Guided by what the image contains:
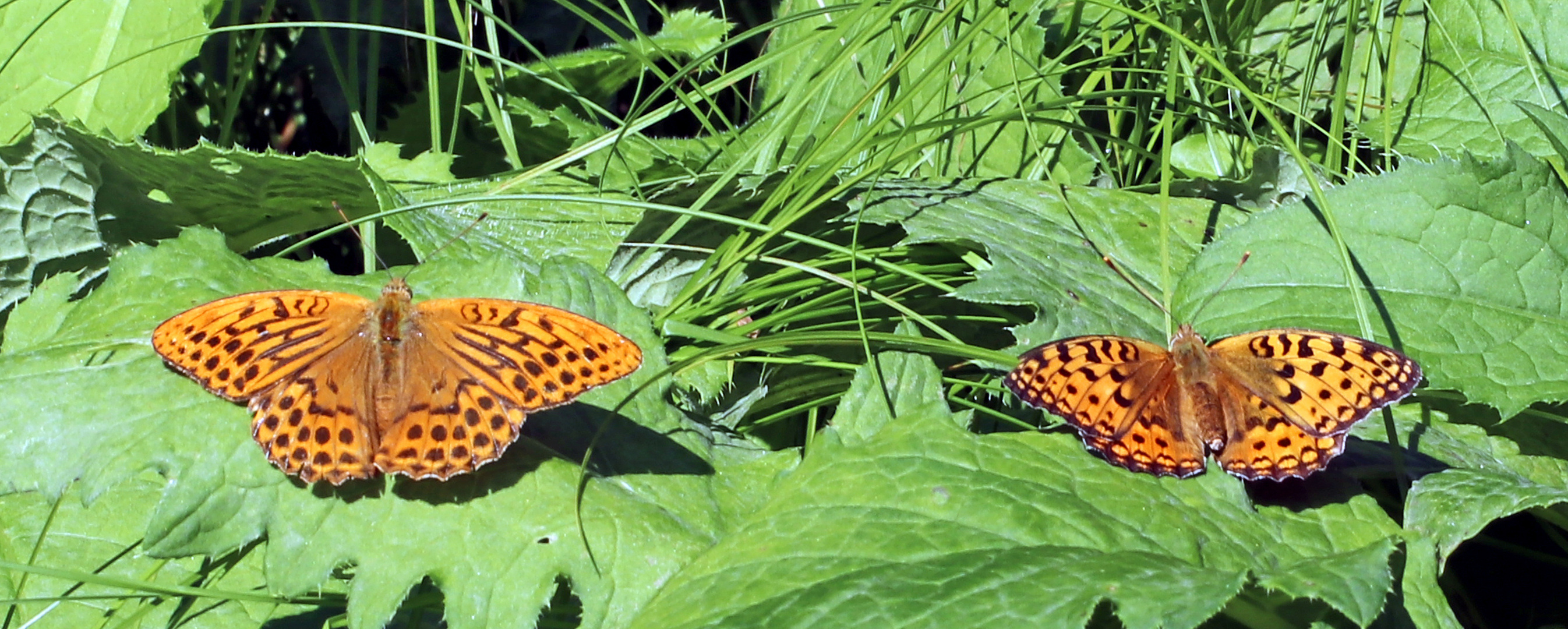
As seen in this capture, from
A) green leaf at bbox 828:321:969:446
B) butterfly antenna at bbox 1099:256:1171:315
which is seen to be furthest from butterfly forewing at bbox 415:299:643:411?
butterfly antenna at bbox 1099:256:1171:315

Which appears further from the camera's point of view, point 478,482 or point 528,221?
point 528,221

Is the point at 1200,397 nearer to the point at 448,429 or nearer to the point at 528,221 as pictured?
the point at 448,429

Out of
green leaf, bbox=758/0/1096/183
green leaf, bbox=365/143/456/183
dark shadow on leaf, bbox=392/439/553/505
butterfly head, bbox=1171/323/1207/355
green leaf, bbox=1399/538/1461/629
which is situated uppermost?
green leaf, bbox=758/0/1096/183

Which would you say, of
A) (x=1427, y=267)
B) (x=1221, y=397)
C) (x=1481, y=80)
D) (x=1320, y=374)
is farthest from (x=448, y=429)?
(x=1481, y=80)

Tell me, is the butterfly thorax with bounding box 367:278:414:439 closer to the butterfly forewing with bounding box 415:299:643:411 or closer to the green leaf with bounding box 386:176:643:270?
the butterfly forewing with bounding box 415:299:643:411

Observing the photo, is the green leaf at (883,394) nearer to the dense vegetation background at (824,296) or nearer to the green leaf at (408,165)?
the dense vegetation background at (824,296)

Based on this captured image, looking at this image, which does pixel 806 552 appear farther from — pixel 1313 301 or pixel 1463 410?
pixel 1463 410
